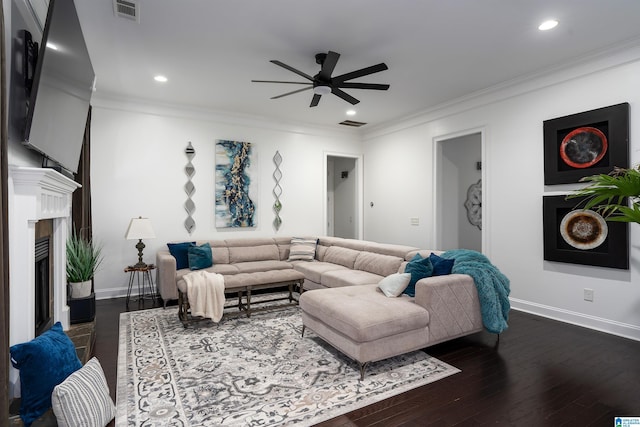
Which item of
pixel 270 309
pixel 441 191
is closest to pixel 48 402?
pixel 270 309

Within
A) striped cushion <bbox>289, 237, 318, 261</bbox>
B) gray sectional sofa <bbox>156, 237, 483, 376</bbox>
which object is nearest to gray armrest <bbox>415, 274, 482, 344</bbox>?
gray sectional sofa <bbox>156, 237, 483, 376</bbox>

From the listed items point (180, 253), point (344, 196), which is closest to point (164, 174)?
point (180, 253)

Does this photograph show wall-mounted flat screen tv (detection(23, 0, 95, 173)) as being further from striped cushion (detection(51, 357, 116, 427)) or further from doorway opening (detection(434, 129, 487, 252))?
doorway opening (detection(434, 129, 487, 252))

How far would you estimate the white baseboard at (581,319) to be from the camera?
333cm

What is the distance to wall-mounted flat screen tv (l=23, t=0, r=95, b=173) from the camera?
1.82 metres

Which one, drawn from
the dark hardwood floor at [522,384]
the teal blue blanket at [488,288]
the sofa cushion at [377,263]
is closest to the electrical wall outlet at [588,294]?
the dark hardwood floor at [522,384]

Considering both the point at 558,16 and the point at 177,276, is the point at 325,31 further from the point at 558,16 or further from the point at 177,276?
the point at 177,276

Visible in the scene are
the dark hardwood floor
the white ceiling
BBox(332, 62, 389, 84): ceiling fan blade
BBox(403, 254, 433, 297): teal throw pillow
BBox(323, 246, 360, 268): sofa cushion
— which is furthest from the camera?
BBox(323, 246, 360, 268): sofa cushion

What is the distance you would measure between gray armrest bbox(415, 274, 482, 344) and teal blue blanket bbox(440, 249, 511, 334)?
2.5 inches

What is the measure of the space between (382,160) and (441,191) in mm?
1415

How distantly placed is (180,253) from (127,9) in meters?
2.99

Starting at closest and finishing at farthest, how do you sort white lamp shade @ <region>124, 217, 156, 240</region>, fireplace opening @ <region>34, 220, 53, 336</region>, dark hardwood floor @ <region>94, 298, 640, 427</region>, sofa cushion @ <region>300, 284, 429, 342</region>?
dark hardwood floor @ <region>94, 298, 640, 427</region> → fireplace opening @ <region>34, 220, 53, 336</region> → sofa cushion @ <region>300, 284, 429, 342</region> → white lamp shade @ <region>124, 217, 156, 240</region>

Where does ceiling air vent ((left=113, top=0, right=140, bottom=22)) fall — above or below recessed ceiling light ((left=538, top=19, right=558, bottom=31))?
below

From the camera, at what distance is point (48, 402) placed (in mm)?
1659
